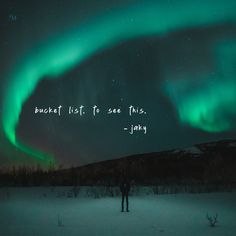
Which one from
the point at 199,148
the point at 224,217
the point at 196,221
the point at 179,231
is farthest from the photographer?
the point at 199,148

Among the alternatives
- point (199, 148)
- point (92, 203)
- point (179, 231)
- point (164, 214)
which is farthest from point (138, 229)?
point (199, 148)

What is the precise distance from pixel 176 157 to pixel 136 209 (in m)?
80.7

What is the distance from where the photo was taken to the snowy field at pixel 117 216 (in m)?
11.7

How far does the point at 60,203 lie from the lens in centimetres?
1981

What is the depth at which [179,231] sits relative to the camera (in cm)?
1169

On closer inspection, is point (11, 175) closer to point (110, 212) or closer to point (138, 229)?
point (110, 212)

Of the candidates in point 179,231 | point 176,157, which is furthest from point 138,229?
point 176,157

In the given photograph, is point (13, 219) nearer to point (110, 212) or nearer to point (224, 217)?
point (110, 212)

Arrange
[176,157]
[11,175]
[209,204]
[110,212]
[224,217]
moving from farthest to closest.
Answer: [176,157], [11,175], [209,204], [110,212], [224,217]

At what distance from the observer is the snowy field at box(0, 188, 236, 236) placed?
38.4 feet

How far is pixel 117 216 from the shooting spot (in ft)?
48.6

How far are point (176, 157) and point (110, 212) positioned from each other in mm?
81644

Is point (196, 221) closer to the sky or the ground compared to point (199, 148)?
closer to the ground

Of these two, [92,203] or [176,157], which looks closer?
[92,203]
